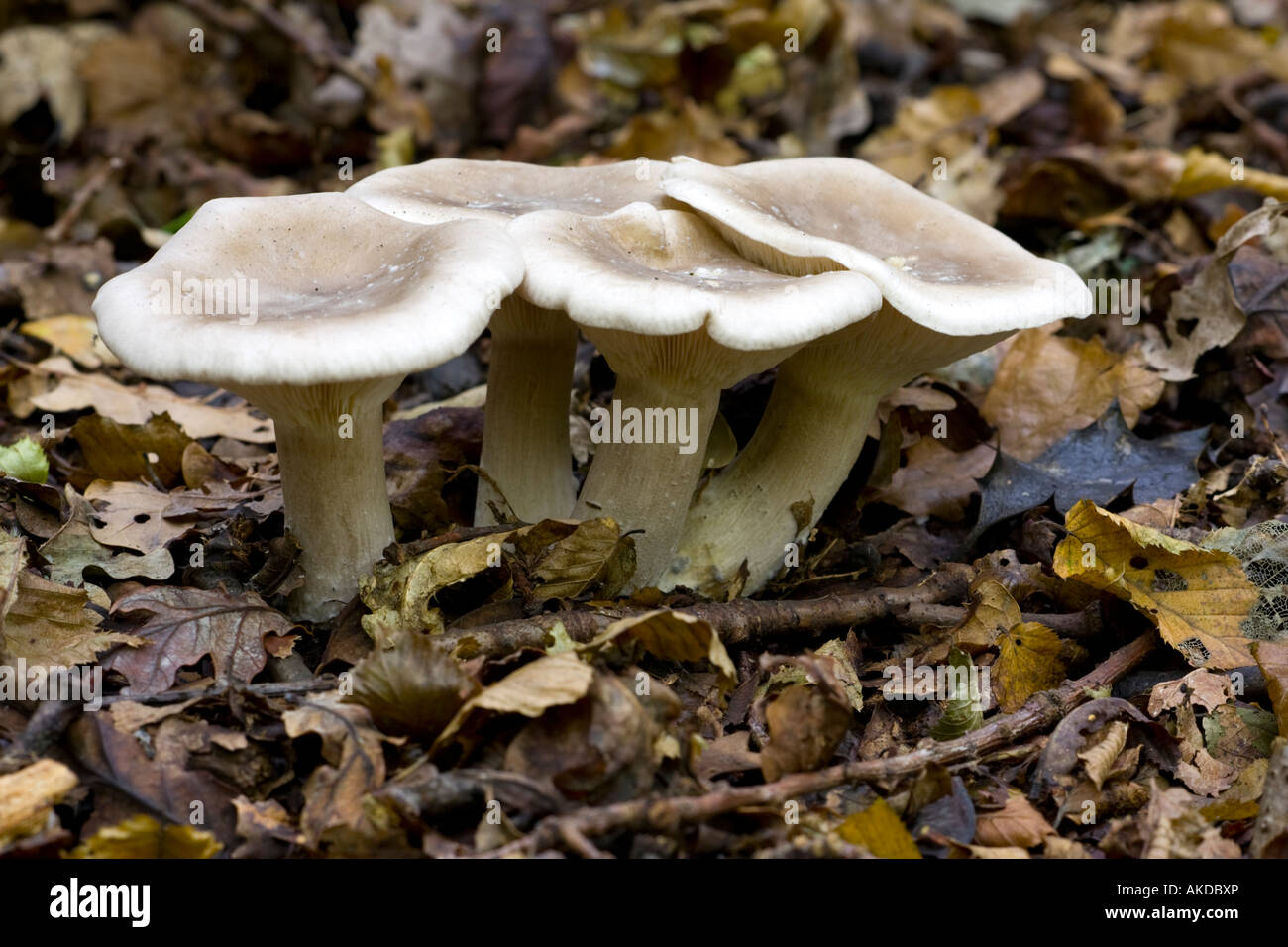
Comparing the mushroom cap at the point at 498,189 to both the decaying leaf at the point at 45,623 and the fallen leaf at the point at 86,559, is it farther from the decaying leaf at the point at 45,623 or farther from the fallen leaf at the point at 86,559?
the decaying leaf at the point at 45,623

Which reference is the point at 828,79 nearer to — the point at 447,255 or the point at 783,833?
the point at 447,255

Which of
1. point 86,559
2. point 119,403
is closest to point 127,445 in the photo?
point 119,403

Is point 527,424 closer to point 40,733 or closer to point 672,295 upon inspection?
point 672,295

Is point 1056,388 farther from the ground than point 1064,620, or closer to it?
farther from the ground

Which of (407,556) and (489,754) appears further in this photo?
(407,556)

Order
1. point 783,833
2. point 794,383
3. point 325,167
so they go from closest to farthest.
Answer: point 783,833 < point 794,383 < point 325,167

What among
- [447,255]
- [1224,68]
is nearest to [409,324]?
[447,255]

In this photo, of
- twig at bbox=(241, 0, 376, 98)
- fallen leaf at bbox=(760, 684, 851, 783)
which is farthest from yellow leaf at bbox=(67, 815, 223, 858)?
twig at bbox=(241, 0, 376, 98)
